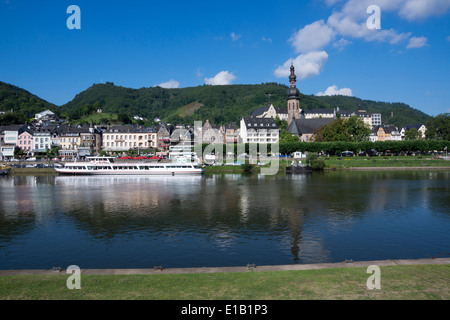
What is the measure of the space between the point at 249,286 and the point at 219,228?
46.4 feet

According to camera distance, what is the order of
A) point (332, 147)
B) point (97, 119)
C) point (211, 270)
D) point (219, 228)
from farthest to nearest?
point (97, 119)
point (332, 147)
point (219, 228)
point (211, 270)

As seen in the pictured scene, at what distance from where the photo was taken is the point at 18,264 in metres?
18.8

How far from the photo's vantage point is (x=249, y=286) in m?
12.2

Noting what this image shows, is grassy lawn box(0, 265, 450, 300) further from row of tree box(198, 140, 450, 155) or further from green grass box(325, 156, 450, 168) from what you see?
row of tree box(198, 140, 450, 155)

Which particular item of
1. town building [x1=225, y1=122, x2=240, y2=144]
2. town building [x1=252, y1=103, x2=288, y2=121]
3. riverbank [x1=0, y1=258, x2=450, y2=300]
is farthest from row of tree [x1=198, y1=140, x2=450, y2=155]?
riverbank [x1=0, y1=258, x2=450, y2=300]

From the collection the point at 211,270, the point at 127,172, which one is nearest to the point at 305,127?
the point at 127,172

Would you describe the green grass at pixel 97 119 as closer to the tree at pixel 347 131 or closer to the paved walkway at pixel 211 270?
the tree at pixel 347 131

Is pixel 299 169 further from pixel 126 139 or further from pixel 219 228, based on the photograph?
pixel 126 139

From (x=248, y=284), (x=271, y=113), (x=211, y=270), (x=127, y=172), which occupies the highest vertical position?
(x=271, y=113)

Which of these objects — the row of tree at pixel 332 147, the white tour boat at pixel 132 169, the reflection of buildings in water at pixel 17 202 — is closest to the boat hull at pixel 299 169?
the white tour boat at pixel 132 169

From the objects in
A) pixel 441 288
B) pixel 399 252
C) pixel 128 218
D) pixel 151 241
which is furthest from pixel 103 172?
pixel 441 288

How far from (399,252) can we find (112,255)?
16.4 metres

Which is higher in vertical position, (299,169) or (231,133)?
(231,133)

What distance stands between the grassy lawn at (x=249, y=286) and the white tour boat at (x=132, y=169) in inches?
2523
